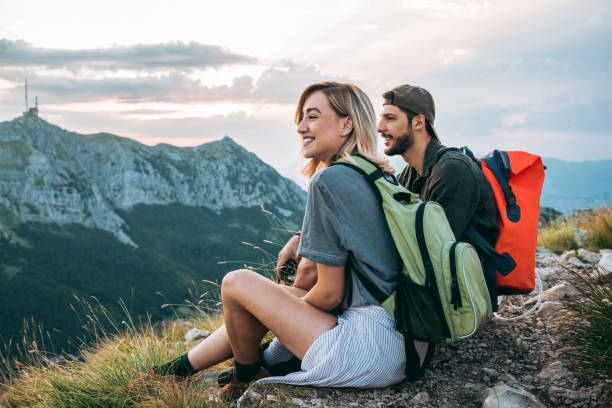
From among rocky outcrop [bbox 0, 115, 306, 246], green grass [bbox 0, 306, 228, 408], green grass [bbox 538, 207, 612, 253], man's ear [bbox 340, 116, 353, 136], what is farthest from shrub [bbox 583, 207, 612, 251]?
rocky outcrop [bbox 0, 115, 306, 246]

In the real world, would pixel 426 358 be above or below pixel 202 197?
above

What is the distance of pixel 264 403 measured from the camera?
2.44 m

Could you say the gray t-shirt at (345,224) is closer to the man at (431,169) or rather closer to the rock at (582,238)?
the man at (431,169)

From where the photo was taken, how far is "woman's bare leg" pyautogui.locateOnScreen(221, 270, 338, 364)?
2430mm

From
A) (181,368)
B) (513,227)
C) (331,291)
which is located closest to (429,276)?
(331,291)

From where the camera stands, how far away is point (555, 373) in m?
2.79

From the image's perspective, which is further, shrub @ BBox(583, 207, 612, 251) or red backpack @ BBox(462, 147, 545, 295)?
shrub @ BBox(583, 207, 612, 251)

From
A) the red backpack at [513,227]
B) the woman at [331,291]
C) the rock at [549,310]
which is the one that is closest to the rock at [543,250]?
the rock at [549,310]

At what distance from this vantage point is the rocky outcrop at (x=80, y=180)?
13875 centimetres

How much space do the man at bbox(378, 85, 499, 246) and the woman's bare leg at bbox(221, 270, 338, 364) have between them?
1.37 metres

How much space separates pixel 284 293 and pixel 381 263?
0.65 m

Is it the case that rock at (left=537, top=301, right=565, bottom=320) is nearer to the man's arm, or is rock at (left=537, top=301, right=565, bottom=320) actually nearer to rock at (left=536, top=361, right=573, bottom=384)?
rock at (left=536, top=361, right=573, bottom=384)

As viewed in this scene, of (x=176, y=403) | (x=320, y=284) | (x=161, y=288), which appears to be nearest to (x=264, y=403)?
(x=176, y=403)

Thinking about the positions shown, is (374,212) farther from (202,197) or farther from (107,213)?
(202,197)
